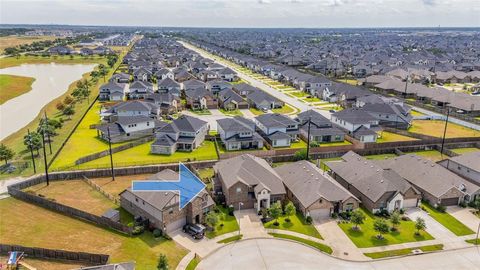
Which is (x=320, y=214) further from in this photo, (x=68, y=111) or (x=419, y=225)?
(x=68, y=111)

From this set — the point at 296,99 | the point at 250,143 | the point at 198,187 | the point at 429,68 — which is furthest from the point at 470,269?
the point at 429,68

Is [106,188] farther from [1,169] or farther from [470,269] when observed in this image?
[470,269]

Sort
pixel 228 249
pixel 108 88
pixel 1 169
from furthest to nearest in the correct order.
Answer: pixel 108 88
pixel 1 169
pixel 228 249

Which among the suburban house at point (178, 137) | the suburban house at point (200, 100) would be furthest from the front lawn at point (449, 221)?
the suburban house at point (200, 100)

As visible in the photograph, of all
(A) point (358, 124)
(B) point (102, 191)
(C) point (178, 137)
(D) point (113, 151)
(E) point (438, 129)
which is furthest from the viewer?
(E) point (438, 129)

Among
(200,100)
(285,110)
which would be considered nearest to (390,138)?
(285,110)

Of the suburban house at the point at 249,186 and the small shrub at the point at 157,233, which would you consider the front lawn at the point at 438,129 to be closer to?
the suburban house at the point at 249,186
